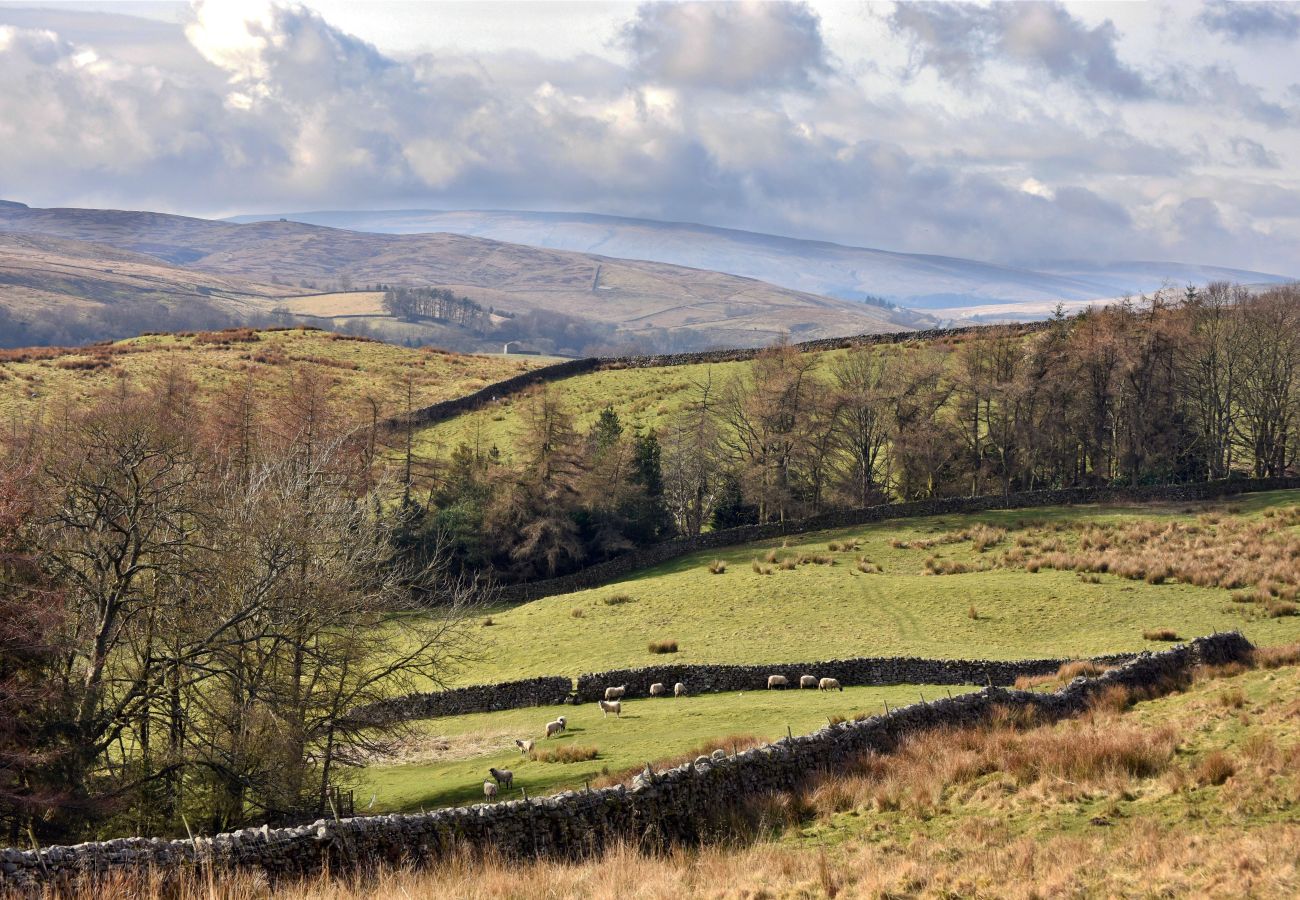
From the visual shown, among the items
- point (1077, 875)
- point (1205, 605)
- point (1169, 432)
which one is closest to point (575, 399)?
point (1169, 432)

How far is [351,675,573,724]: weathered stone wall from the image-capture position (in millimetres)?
35188

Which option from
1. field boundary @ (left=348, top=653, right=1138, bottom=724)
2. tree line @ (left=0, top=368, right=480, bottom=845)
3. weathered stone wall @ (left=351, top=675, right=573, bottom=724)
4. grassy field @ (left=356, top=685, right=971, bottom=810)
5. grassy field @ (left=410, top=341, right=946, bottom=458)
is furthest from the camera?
grassy field @ (left=410, top=341, right=946, bottom=458)

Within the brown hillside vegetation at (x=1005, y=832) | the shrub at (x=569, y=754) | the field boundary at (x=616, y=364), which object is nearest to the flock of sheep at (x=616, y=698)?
the shrub at (x=569, y=754)

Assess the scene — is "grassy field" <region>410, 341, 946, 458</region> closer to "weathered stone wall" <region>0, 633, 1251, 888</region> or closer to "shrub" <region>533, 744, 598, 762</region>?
"shrub" <region>533, 744, 598, 762</region>

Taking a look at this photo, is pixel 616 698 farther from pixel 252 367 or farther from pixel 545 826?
pixel 252 367

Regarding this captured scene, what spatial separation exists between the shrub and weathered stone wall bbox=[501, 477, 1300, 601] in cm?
2992

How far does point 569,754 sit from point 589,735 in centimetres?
271

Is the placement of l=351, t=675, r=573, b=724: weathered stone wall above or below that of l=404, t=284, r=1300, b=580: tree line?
below

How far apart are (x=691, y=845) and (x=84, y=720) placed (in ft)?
38.2

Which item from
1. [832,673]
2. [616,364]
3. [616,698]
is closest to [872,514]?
[832,673]

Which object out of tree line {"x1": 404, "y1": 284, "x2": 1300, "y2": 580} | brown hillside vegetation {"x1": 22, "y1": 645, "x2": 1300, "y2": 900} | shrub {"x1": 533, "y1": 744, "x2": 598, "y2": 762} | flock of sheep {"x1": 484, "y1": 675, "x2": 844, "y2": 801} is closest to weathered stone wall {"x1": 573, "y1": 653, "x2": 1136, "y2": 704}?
flock of sheep {"x1": 484, "y1": 675, "x2": 844, "y2": 801}

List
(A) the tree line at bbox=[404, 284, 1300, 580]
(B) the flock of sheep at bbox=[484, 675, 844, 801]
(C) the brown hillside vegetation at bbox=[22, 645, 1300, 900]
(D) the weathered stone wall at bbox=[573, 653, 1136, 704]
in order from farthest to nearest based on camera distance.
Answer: (A) the tree line at bbox=[404, 284, 1300, 580], (D) the weathered stone wall at bbox=[573, 653, 1136, 704], (B) the flock of sheep at bbox=[484, 675, 844, 801], (C) the brown hillside vegetation at bbox=[22, 645, 1300, 900]

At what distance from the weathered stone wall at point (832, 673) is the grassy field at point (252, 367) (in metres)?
51.1

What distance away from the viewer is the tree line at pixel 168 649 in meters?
19.1
